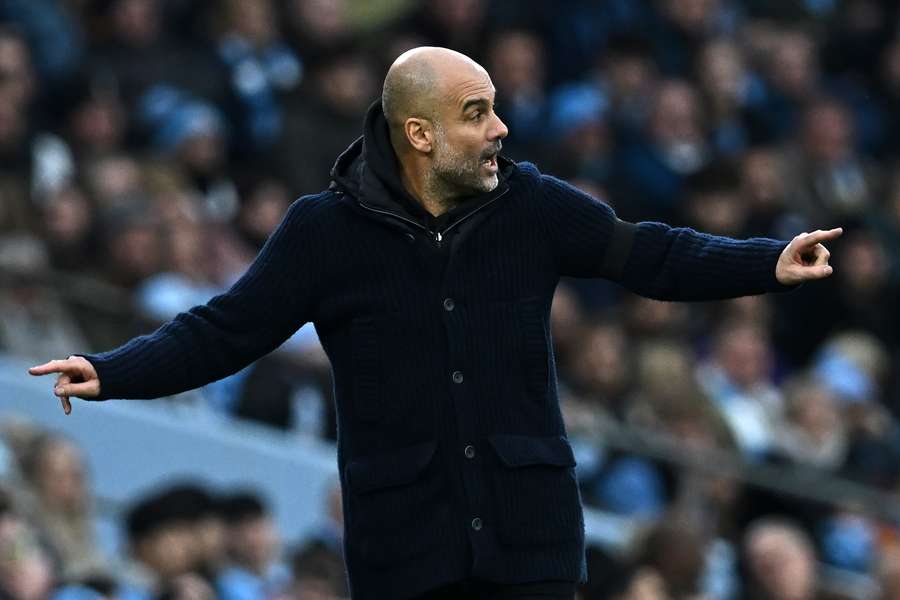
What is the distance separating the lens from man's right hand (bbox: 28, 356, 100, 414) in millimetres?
4699

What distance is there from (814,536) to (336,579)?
2.92 metres

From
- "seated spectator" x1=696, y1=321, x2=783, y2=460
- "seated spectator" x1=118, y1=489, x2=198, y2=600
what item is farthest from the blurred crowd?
"seated spectator" x1=696, y1=321, x2=783, y2=460

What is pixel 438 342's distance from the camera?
479cm

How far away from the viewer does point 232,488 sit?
31.8 feet

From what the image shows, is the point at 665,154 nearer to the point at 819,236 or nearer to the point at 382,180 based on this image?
the point at 382,180

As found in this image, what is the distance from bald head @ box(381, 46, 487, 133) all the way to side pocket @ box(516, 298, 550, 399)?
17.8 inches

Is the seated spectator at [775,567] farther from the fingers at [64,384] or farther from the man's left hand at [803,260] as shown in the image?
the fingers at [64,384]

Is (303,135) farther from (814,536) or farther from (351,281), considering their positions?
(351,281)

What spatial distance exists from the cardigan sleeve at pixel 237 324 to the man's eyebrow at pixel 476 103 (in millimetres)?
401

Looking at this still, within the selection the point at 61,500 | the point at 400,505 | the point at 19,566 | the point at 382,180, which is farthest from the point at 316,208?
the point at 61,500

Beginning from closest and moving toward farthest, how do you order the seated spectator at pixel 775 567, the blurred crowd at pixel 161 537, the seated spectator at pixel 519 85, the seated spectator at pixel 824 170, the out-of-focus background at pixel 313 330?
the blurred crowd at pixel 161 537
the out-of-focus background at pixel 313 330
the seated spectator at pixel 775 567
the seated spectator at pixel 519 85
the seated spectator at pixel 824 170

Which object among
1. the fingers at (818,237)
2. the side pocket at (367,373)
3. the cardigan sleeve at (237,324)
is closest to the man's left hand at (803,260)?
the fingers at (818,237)

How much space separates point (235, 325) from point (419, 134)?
1.80 ft

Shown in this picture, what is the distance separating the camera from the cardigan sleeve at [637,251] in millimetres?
4836
